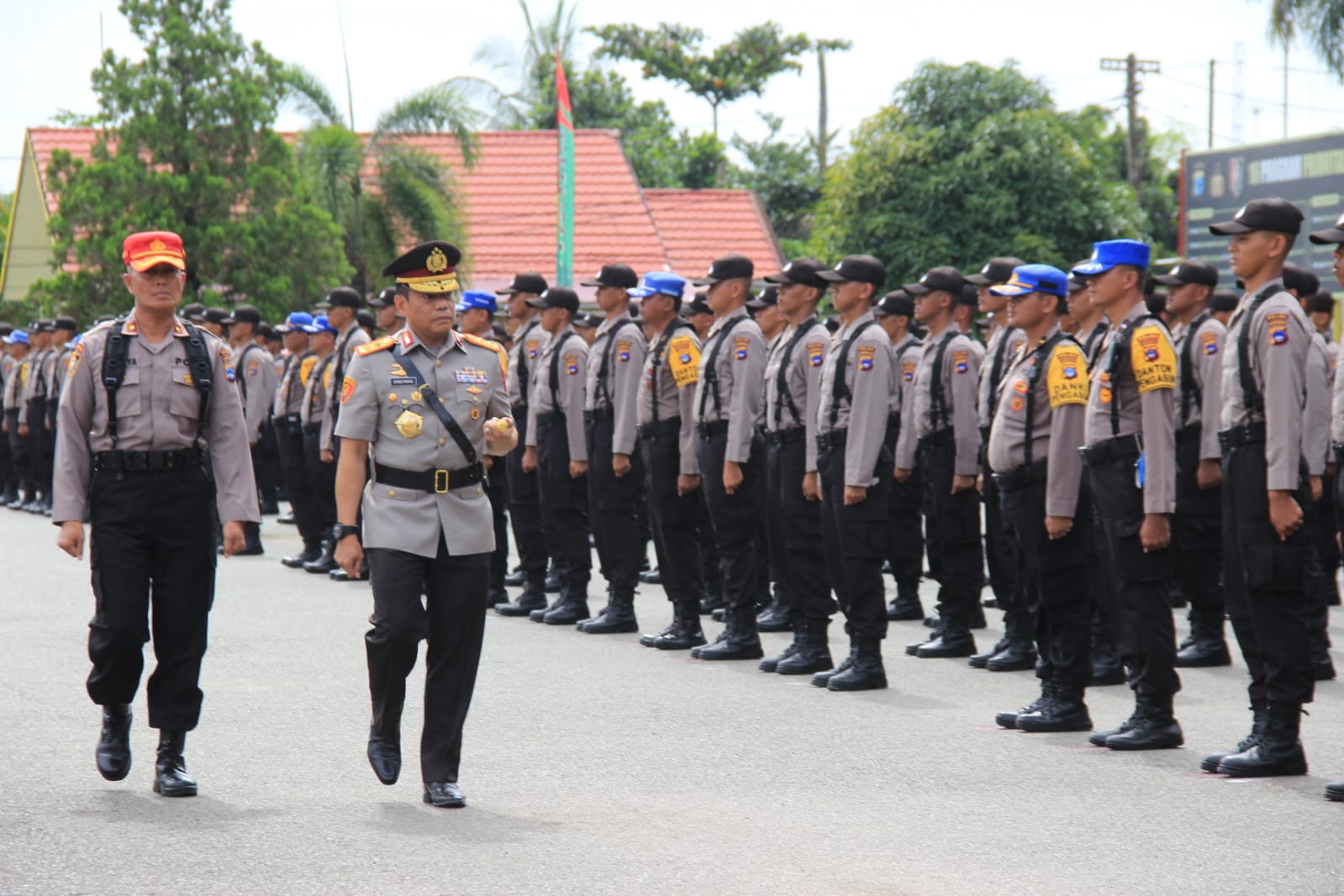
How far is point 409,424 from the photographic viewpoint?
6.54 metres

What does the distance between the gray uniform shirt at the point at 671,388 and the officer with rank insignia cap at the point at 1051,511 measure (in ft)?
8.32

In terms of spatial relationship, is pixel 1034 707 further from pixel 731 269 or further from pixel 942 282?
pixel 942 282

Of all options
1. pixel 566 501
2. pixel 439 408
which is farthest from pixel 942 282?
pixel 439 408

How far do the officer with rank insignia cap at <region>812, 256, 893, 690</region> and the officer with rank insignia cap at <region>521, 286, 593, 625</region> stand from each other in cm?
279

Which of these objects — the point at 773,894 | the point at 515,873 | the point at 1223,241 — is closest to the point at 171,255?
the point at 515,873

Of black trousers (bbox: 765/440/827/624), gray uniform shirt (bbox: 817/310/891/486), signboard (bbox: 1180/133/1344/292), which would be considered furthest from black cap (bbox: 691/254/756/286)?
signboard (bbox: 1180/133/1344/292)

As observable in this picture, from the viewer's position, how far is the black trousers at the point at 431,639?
259 inches

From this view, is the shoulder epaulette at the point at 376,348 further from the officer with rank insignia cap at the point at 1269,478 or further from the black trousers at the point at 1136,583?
the officer with rank insignia cap at the point at 1269,478

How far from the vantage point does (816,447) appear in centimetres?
952

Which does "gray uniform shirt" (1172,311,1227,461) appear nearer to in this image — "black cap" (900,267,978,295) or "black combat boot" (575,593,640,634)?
"black cap" (900,267,978,295)

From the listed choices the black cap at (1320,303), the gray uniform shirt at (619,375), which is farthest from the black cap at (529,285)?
the black cap at (1320,303)

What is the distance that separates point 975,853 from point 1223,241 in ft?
99.4

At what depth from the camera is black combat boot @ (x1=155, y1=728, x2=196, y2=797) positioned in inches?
261

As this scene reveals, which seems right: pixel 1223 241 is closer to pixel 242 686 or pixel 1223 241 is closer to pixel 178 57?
pixel 178 57
